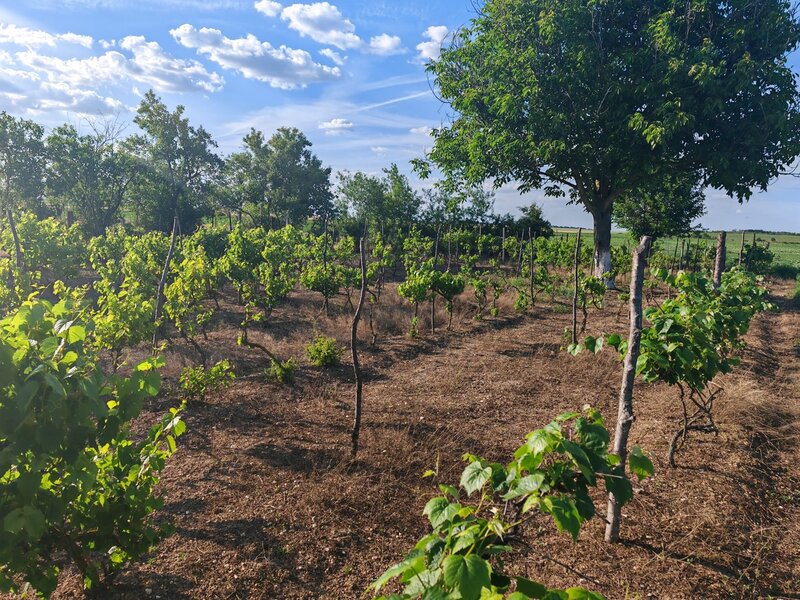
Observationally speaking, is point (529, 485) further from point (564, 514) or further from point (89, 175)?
point (89, 175)

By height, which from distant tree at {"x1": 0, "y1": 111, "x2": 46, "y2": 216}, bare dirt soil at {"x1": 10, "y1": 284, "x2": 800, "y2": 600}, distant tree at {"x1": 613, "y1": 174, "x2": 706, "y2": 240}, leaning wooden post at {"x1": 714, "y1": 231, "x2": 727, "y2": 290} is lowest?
bare dirt soil at {"x1": 10, "y1": 284, "x2": 800, "y2": 600}

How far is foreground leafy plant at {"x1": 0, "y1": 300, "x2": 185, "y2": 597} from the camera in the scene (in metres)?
2.15

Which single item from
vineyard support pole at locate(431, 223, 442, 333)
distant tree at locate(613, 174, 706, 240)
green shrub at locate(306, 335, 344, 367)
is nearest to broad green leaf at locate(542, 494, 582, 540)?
green shrub at locate(306, 335, 344, 367)

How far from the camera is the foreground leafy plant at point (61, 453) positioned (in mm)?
2146

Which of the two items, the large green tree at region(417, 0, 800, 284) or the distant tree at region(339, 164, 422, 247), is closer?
the large green tree at region(417, 0, 800, 284)

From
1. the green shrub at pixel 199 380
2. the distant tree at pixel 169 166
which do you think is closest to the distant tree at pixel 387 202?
the distant tree at pixel 169 166

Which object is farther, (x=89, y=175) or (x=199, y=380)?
(x=89, y=175)

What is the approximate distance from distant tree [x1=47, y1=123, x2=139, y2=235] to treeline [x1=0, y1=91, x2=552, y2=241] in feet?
0.20

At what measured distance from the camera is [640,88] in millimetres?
13031

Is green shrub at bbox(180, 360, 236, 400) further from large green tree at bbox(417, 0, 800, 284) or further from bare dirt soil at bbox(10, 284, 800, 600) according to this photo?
large green tree at bbox(417, 0, 800, 284)

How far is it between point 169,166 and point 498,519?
132ft

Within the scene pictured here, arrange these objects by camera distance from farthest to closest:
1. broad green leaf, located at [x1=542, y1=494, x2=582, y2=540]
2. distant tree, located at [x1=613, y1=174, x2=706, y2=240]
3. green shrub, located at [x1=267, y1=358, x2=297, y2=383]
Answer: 1. distant tree, located at [x1=613, y1=174, x2=706, y2=240]
2. green shrub, located at [x1=267, y1=358, x2=297, y2=383]
3. broad green leaf, located at [x1=542, y1=494, x2=582, y2=540]

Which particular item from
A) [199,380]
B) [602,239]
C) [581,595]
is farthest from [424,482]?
[602,239]

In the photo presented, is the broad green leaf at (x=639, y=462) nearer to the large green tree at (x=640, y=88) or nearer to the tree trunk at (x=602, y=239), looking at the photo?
the large green tree at (x=640, y=88)
